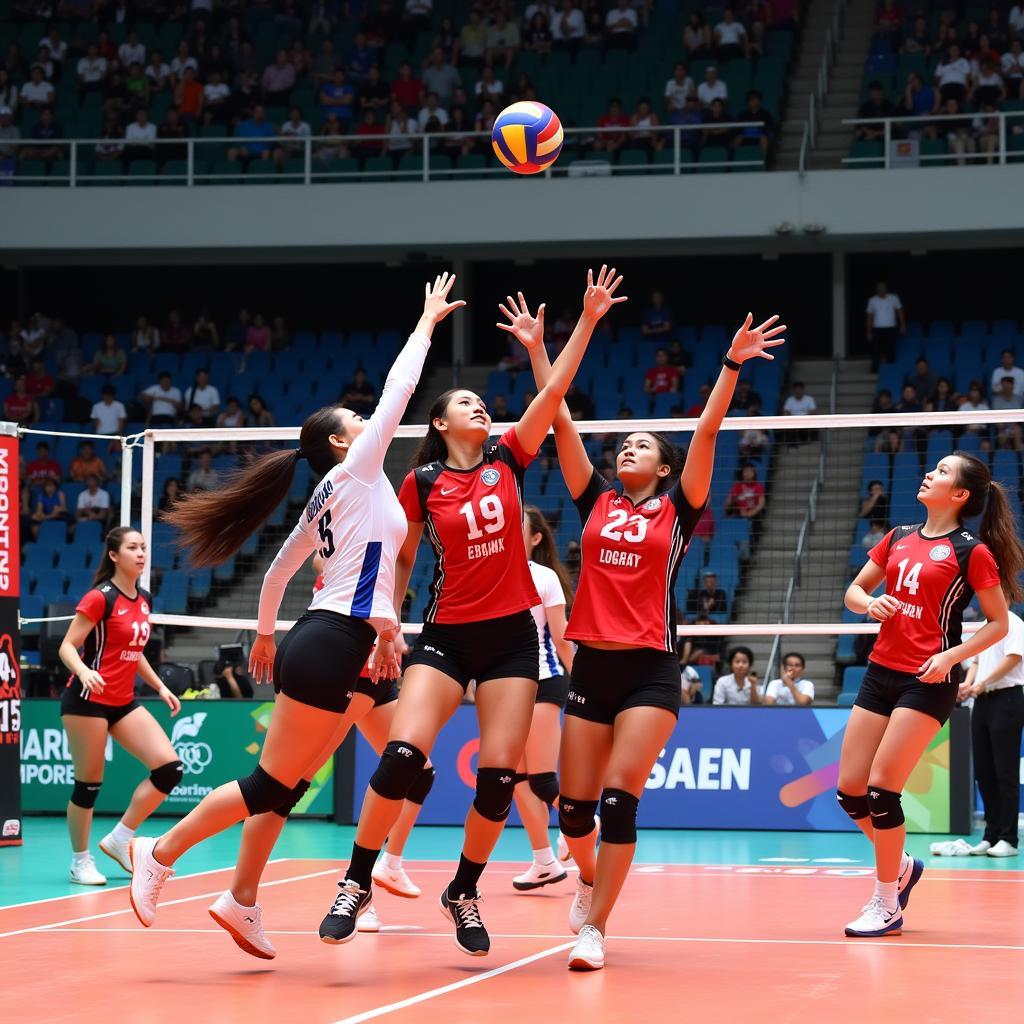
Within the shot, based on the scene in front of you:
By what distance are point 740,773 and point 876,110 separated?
1196cm

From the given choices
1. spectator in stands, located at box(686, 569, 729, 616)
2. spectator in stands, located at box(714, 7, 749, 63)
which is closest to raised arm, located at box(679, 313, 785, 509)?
spectator in stands, located at box(686, 569, 729, 616)

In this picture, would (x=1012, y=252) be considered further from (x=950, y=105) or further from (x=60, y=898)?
(x=60, y=898)

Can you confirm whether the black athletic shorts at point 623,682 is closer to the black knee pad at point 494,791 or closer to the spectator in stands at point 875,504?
the black knee pad at point 494,791

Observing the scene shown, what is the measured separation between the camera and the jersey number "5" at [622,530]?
6.23m

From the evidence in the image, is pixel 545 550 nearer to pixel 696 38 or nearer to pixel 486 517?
pixel 486 517

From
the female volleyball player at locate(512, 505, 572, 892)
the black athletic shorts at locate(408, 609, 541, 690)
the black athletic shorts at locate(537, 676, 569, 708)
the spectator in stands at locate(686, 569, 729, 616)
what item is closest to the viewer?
the black athletic shorts at locate(408, 609, 541, 690)

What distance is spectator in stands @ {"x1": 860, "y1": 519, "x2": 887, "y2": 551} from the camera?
52.2 ft

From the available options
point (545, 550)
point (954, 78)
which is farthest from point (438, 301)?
point (954, 78)

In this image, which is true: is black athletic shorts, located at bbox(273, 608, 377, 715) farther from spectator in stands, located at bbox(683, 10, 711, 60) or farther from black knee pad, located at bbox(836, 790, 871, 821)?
spectator in stands, located at bbox(683, 10, 711, 60)

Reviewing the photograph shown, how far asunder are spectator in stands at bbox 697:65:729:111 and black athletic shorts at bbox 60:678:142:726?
15.0 m

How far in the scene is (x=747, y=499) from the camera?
55.8 ft

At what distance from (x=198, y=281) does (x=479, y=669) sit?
19992 mm

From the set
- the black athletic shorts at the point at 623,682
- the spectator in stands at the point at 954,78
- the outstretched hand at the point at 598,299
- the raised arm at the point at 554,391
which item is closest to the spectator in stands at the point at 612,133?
the spectator in stands at the point at 954,78

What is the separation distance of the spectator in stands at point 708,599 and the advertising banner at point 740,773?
2055mm
